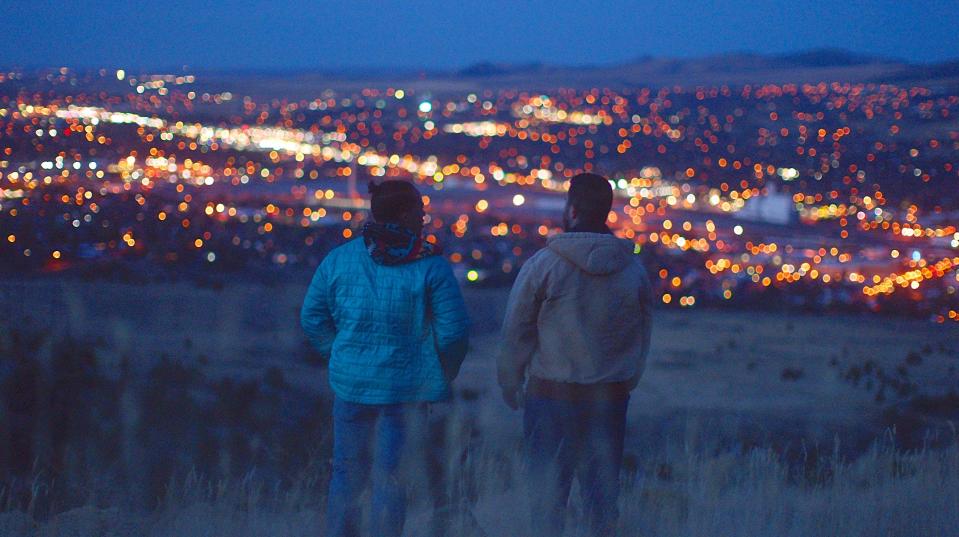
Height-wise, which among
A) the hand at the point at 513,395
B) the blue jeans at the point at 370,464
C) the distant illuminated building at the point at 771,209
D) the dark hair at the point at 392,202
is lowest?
the blue jeans at the point at 370,464

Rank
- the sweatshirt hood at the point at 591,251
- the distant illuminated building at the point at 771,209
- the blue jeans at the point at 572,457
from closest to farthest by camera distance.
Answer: the sweatshirt hood at the point at 591,251, the blue jeans at the point at 572,457, the distant illuminated building at the point at 771,209

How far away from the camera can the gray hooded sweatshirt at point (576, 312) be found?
4.15 metres

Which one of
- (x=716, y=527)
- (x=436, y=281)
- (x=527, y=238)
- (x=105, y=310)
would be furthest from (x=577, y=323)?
(x=527, y=238)

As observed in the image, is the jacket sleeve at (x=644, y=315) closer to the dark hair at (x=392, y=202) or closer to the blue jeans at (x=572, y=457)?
the blue jeans at (x=572, y=457)

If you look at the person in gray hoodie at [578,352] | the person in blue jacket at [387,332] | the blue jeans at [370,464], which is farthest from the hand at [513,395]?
the blue jeans at [370,464]

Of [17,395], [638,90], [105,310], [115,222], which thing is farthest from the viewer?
[638,90]

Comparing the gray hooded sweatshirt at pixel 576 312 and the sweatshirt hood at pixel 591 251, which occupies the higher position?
the sweatshirt hood at pixel 591 251

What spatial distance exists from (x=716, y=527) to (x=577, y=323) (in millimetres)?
1196

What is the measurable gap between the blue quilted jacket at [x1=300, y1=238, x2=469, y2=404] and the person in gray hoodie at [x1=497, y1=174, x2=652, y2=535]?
0.85 feet

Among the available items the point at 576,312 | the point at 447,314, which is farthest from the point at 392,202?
the point at 576,312

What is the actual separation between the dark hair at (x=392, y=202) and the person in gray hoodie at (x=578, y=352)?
20.8 inches

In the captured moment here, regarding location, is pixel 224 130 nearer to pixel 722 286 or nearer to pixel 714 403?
→ pixel 722 286

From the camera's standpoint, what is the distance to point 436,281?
4.12 meters

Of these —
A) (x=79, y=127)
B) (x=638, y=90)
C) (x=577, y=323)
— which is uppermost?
(x=638, y=90)
